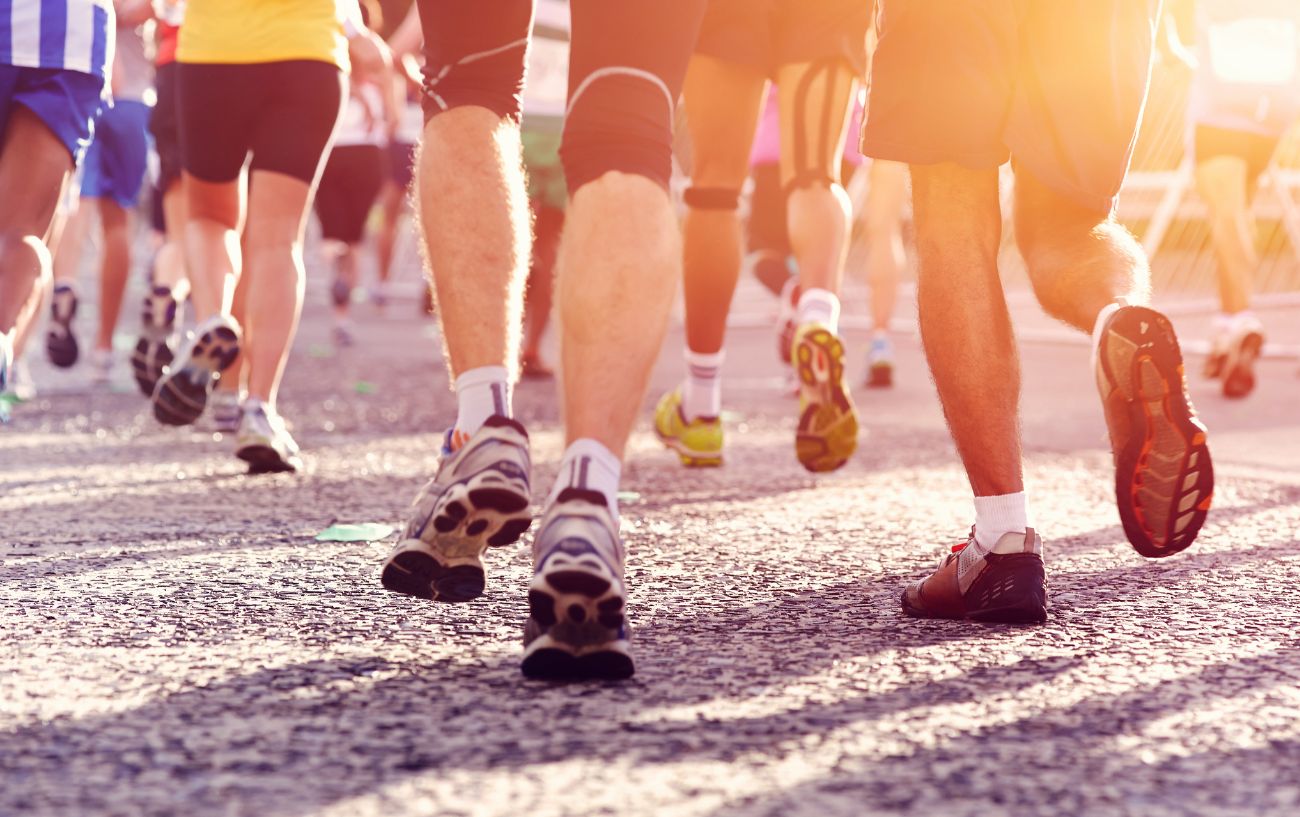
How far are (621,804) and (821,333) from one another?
93.1 inches

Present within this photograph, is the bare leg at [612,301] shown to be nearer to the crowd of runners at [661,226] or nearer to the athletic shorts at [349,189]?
the crowd of runners at [661,226]

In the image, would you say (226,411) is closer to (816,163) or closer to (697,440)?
(697,440)

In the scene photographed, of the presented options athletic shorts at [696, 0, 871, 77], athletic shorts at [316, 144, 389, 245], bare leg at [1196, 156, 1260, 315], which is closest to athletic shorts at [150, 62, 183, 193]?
athletic shorts at [316, 144, 389, 245]

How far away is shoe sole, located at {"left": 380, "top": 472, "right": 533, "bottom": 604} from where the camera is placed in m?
1.97

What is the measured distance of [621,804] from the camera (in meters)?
1.50

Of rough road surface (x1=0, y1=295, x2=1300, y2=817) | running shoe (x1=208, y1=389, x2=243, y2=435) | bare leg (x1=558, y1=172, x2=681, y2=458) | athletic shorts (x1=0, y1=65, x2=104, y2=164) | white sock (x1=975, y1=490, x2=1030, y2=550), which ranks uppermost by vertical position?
athletic shorts (x1=0, y1=65, x2=104, y2=164)

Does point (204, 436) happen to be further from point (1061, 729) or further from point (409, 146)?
point (409, 146)

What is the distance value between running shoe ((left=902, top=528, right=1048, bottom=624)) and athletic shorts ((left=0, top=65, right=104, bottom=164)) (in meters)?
2.61

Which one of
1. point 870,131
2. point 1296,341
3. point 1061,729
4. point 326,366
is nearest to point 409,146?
point 326,366

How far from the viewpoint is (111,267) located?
7.05m

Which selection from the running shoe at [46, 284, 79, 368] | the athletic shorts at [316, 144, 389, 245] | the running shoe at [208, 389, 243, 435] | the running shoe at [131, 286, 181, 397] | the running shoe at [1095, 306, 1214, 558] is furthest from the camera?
the athletic shorts at [316, 144, 389, 245]

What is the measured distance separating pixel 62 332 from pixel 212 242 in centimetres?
232

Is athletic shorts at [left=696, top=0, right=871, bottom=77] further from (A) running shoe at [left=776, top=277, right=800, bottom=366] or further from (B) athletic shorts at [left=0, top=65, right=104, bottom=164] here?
(A) running shoe at [left=776, top=277, right=800, bottom=366]

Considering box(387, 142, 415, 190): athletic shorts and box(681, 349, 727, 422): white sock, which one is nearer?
box(681, 349, 727, 422): white sock
